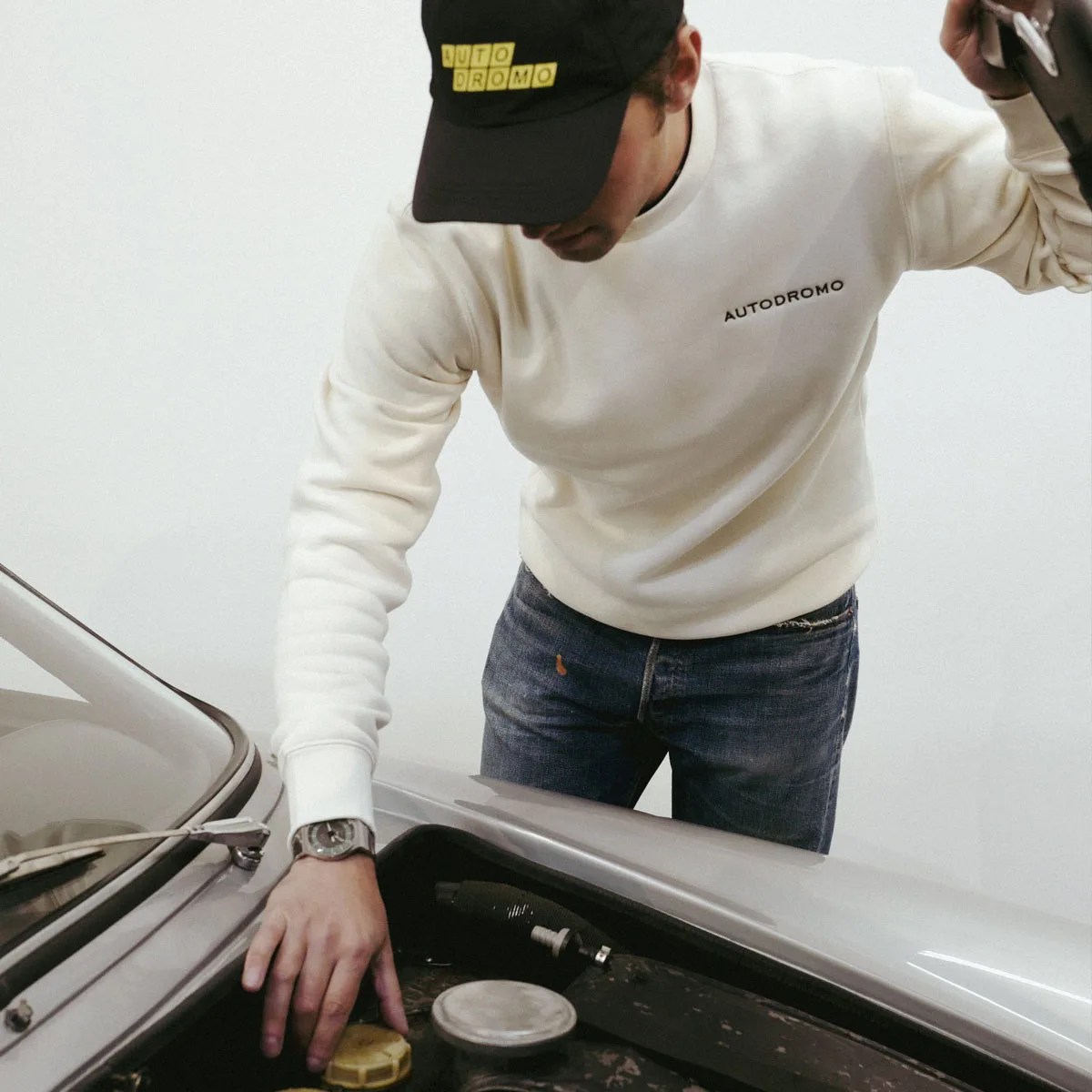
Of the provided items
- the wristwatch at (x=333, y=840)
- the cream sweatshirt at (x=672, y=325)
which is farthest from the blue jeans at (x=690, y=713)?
the wristwatch at (x=333, y=840)

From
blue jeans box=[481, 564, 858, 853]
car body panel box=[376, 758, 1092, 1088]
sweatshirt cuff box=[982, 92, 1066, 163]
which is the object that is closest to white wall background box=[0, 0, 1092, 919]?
blue jeans box=[481, 564, 858, 853]

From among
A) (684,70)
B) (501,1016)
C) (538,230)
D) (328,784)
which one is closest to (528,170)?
(538,230)

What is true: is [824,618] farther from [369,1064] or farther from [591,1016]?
[369,1064]

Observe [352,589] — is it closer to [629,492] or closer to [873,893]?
[629,492]

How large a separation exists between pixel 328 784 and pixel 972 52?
0.71 metres

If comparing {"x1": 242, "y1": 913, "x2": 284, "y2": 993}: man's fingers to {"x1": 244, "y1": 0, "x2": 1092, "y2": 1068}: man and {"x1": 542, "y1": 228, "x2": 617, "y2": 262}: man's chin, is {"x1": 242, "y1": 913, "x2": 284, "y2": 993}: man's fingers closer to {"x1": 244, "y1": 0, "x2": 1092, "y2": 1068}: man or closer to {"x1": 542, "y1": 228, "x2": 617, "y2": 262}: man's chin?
{"x1": 244, "y1": 0, "x2": 1092, "y2": 1068}: man

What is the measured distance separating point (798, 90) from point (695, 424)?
0.29 metres

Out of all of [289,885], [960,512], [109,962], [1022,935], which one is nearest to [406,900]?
[289,885]

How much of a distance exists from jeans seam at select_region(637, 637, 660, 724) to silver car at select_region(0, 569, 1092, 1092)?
0.18 meters

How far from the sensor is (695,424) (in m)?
1.17

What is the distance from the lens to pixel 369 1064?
2.92 ft

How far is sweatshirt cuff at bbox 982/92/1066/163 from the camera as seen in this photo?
0.95 metres

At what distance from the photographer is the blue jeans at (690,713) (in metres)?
1.35

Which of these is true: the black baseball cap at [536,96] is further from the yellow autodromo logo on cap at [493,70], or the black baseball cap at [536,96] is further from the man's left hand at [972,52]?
the man's left hand at [972,52]
